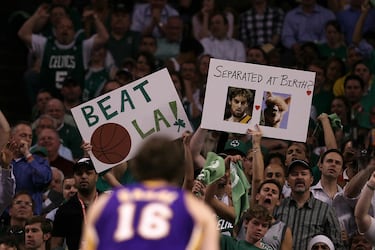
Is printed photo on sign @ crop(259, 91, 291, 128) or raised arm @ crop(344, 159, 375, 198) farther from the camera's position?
printed photo on sign @ crop(259, 91, 291, 128)

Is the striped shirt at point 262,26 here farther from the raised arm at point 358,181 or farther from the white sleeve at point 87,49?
the raised arm at point 358,181

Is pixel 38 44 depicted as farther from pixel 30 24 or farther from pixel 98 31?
pixel 98 31

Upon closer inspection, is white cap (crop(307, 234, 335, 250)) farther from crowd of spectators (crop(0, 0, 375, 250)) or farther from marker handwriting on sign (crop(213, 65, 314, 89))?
marker handwriting on sign (crop(213, 65, 314, 89))

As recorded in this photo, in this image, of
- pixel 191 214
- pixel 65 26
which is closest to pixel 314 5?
pixel 65 26

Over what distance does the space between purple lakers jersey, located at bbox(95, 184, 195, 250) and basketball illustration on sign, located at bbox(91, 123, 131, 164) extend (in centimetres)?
527

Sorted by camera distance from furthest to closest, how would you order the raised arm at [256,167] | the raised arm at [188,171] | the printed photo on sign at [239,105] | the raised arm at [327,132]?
the raised arm at [327,132], the printed photo on sign at [239,105], the raised arm at [256,167], the raised arm at [188,171]

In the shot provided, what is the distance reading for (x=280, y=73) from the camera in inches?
479

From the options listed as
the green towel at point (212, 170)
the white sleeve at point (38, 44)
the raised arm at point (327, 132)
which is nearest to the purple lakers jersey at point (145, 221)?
the green towel at point (212, 170)

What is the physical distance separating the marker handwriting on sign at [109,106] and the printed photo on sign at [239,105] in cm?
79

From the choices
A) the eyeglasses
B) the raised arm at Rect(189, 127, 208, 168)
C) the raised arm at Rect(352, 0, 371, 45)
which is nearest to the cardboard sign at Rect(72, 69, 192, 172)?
the raised arm at Rect(189, 127, 208, 168)

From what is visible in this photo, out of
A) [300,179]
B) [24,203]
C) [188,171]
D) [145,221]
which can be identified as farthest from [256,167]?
[145,221]

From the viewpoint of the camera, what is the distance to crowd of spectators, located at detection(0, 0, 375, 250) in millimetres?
11688

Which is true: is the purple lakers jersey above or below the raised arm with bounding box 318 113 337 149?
below

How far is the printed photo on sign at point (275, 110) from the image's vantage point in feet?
39.4
